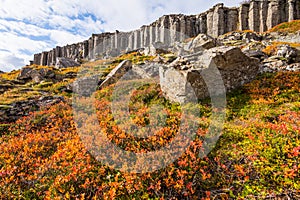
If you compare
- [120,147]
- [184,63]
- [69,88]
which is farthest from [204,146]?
[69,88]

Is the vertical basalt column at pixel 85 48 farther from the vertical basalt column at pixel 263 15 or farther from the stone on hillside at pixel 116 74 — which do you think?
the stone on hillside at pixel 116 74

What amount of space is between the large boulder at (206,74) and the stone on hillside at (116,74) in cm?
777

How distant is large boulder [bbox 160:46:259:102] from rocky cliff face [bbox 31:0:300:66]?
193ft

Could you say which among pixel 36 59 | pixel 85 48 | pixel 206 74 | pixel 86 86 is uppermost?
pixel 85 48

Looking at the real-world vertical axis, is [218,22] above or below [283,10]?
above

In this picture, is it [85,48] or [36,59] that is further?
[36,59]

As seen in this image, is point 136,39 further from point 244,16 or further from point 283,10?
point 283,10

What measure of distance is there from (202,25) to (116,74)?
87.4m

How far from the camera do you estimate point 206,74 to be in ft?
43.7

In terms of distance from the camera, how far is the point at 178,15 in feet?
338

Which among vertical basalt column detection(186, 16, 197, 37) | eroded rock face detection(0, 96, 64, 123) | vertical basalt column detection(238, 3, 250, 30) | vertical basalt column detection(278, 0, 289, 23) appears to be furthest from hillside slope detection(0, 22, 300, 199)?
vertical basalt column detection(186, 16, 197, 37)

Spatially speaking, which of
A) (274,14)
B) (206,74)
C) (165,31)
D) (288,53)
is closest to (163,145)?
(206,74)

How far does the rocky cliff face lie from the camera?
73875mm

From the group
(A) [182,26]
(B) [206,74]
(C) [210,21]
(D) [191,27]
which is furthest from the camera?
(A) [182,26]
